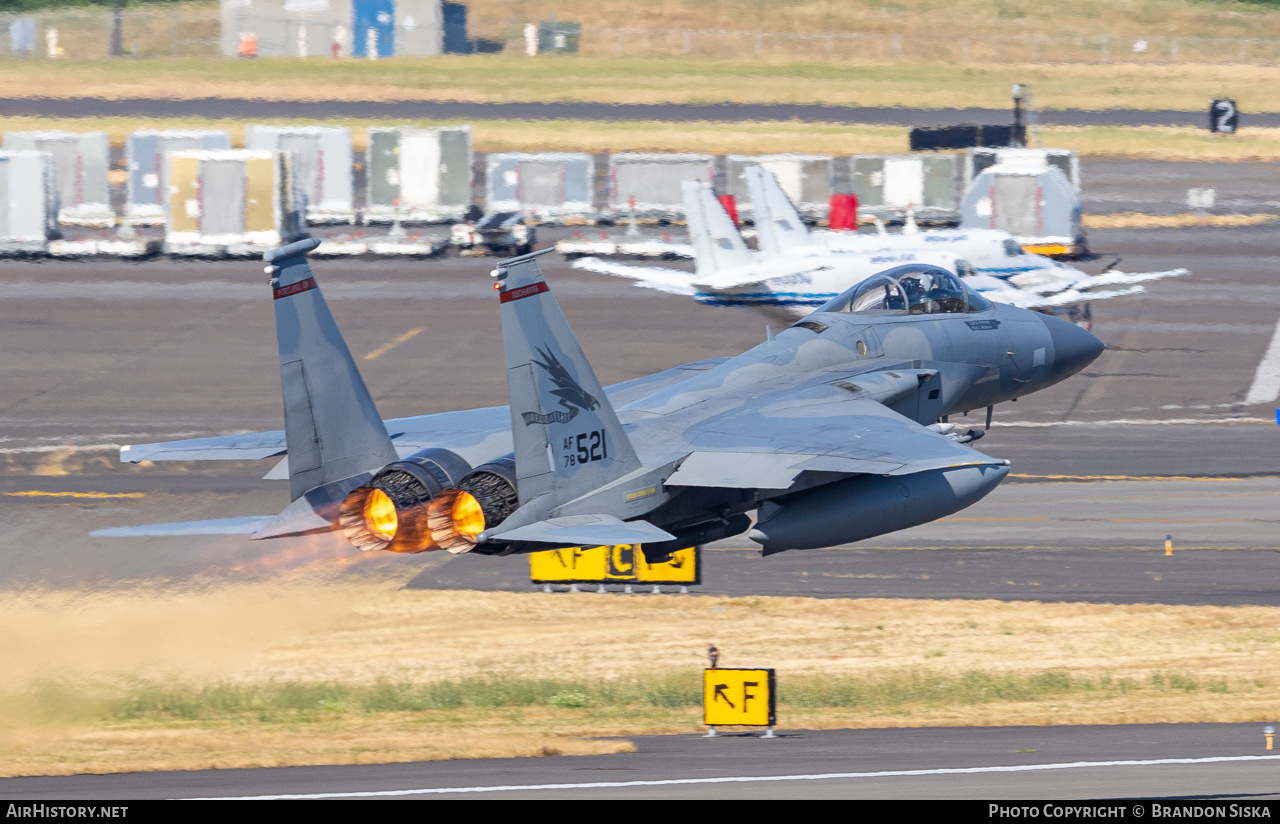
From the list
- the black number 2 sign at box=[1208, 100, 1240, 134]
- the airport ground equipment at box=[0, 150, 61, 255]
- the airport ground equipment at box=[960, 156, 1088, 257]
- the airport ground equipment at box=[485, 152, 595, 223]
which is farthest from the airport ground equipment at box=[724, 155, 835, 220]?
the black number 2 sign at box=[1208, 100, 1240, 134]

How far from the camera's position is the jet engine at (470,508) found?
2323 centimetres

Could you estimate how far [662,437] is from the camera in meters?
26.1

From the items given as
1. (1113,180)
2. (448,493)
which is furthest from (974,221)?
(448,493)

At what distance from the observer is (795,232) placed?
1833 inches

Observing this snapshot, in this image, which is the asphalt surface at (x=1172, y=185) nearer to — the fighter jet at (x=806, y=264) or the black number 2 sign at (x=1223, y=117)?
the black number 2 sign at (x=1223, y=117)

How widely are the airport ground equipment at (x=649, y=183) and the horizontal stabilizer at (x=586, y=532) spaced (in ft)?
142

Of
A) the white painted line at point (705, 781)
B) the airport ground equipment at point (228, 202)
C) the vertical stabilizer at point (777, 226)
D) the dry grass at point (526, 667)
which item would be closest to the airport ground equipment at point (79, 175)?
the airport ground equipment at point (228, 202)

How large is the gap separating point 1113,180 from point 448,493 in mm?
61333

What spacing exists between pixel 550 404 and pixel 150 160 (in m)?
47.9

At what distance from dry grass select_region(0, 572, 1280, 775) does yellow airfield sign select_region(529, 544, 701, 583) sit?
667 mm

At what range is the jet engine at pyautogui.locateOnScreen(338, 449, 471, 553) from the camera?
22.6 m

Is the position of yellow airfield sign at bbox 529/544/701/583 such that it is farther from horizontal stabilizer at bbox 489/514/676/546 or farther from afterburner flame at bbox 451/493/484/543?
horizontal stabilizer at bbox 489/514/676/546

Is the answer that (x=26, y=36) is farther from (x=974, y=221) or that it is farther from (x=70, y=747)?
(x=70, y=747)

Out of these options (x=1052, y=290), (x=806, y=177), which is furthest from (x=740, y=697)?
(x=806, y=177)
